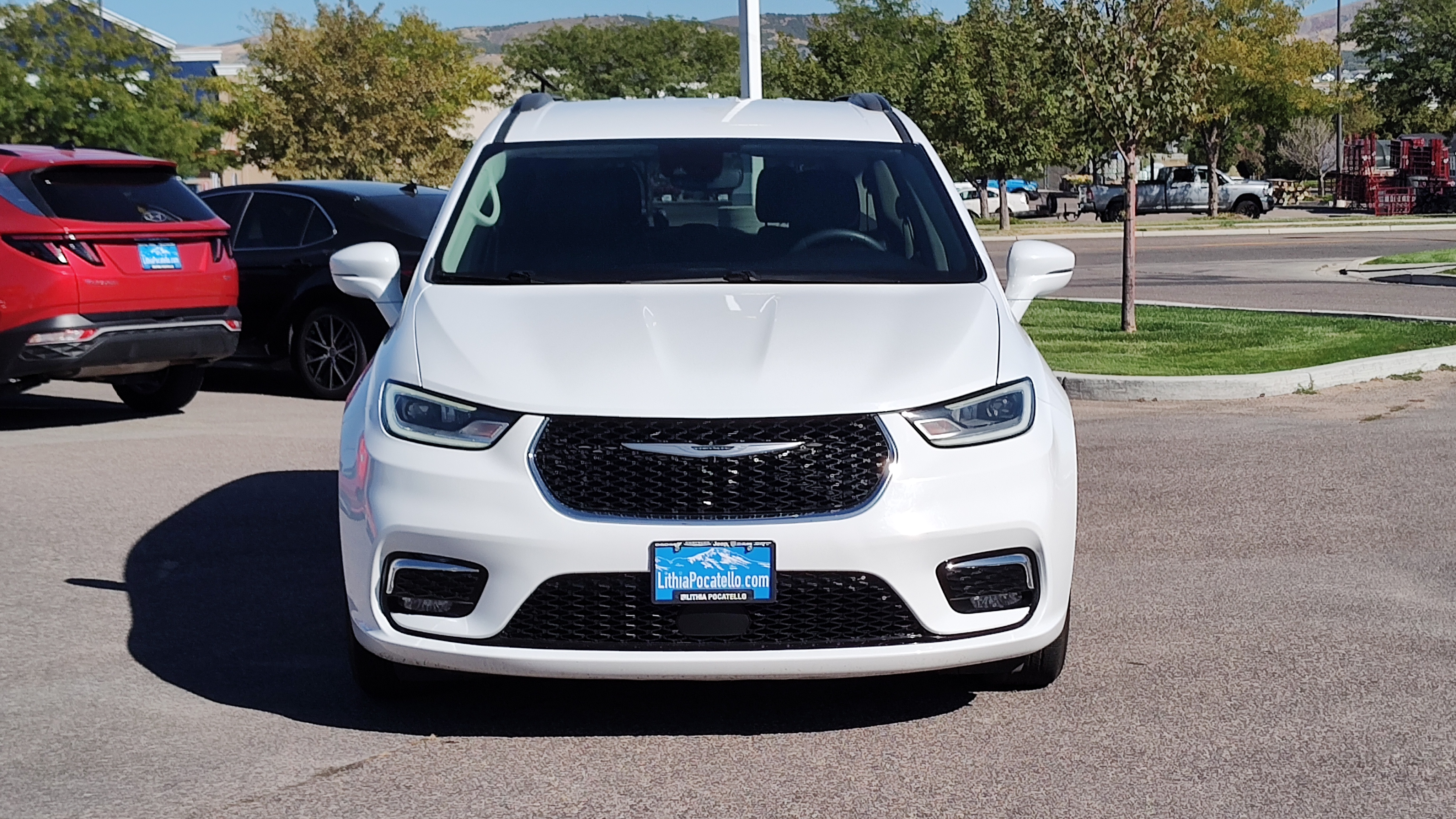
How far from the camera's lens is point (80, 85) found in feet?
123

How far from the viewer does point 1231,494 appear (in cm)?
816

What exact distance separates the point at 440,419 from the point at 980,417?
1427 mm

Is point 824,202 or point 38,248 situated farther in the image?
point 38,248

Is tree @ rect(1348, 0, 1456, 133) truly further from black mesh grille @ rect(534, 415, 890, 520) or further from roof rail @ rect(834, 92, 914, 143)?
black mesh grille @ rect(534, 415, 890, 520)

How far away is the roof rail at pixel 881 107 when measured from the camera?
20.4ft

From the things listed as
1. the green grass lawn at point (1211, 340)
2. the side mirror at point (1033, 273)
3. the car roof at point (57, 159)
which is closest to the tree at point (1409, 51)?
the green grass lawn at point (1211, 340)

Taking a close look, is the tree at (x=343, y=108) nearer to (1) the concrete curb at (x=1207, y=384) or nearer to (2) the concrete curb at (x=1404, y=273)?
(2) the concrete curb at (x=1404, y=273)

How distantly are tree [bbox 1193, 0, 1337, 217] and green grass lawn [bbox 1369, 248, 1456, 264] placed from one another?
977 inches

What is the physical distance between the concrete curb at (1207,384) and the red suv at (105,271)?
224 inches

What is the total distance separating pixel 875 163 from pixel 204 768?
303 cm

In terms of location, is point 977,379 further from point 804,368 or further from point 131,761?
point 131,761

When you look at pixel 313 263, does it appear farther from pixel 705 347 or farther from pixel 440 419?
pixel 705 347

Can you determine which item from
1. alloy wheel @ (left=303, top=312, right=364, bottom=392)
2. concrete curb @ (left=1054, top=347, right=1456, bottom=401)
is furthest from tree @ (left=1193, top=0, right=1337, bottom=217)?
Answer: alloy wheel @ (left=303, top=312, right=364, bottom=392)

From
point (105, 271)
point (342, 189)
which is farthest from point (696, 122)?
point (342, 189)
